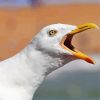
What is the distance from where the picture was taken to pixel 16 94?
2564mm

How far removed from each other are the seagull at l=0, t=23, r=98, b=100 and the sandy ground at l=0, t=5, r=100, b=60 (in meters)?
10.9

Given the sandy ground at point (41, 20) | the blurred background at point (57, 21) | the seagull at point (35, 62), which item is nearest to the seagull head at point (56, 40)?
the seagull at point (35, 62)

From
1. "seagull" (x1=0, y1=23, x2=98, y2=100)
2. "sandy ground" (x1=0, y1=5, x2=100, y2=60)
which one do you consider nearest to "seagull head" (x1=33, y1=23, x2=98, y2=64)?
"seagull" (x1=0, y1=23, x2=98, y2=100)

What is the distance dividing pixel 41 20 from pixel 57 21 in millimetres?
565

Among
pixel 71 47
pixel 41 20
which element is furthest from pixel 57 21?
pixel 71 47

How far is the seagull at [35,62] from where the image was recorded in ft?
8.41

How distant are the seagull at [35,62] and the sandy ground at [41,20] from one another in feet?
35.9

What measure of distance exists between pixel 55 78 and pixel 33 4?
241 inches

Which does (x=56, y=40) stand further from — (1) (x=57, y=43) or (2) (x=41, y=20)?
(2) (x=41, y=20)

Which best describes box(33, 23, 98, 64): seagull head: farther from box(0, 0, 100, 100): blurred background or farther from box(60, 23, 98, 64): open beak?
box(0, 0, 100, 100): blurred background

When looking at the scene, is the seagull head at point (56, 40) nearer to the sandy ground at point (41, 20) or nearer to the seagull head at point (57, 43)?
the seagull head at point (57, 43)

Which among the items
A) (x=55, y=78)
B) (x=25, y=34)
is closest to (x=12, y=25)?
(x=25, y=34)

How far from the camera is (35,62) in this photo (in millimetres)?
2590

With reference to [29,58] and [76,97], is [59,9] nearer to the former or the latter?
[76,97]
